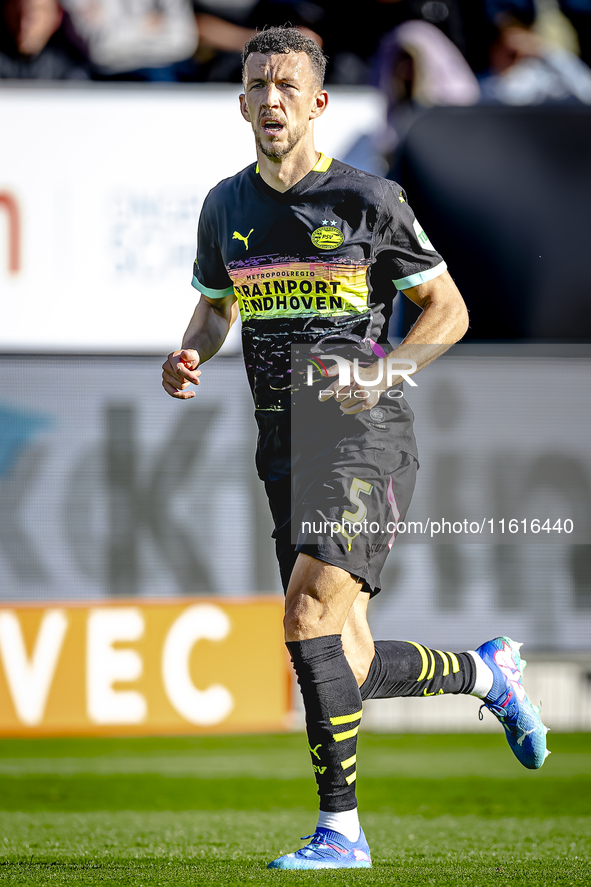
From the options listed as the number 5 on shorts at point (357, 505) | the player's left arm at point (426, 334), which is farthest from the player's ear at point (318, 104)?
the number 5 on shorts at point (357, 505)

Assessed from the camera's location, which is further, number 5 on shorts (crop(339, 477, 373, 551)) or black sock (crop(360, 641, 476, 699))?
black sock (crop(360, 641, 476, 699))

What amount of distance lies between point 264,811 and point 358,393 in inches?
93.7

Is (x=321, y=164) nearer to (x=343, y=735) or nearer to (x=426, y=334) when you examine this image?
(x=426, y=334)

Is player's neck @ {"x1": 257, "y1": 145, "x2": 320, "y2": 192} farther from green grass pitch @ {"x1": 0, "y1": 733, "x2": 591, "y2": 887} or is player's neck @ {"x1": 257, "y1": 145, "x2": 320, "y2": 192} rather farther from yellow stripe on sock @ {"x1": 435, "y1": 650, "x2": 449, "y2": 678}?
green grass pitch @ {"x1": 0, "y1": 733, "x2": 591, "y2": 887}

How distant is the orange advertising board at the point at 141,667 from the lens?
227 inches

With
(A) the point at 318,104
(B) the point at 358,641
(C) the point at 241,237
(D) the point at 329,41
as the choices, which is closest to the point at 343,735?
(B) the point at 358,641

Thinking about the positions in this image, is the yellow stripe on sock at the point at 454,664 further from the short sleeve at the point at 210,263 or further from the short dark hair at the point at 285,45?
the short dark hair at the point at 285,45

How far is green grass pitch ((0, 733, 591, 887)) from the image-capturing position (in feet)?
8.56

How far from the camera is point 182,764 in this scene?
6039 mm

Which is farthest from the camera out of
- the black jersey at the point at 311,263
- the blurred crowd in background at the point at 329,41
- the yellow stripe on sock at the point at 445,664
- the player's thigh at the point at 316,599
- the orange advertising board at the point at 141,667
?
the blurred crowd in background at the point at 329,41

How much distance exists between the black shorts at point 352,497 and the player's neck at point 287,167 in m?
0.58

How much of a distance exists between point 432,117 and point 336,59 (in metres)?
1.87

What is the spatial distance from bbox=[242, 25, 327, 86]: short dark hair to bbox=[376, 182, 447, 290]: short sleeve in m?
0.34

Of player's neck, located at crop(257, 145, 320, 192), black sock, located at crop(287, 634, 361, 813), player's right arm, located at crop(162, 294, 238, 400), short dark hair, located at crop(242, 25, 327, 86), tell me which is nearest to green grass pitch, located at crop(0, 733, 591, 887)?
black sock, located at crop(287, 634, 361, 813)
